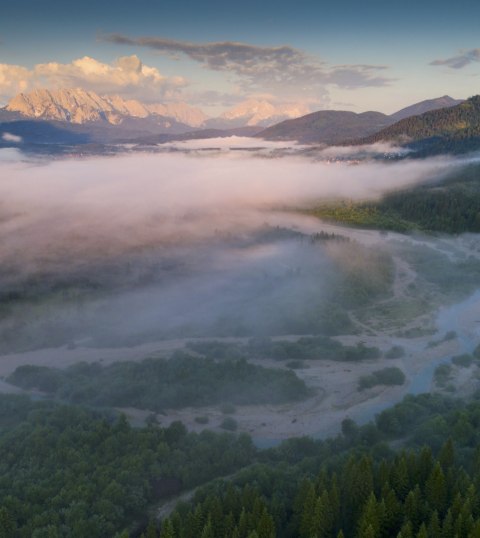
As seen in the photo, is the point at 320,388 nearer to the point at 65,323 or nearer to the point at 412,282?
the point at 65,323

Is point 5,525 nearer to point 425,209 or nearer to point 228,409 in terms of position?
point 228,409

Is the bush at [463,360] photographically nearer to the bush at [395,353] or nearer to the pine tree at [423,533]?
the bush at [395,353]

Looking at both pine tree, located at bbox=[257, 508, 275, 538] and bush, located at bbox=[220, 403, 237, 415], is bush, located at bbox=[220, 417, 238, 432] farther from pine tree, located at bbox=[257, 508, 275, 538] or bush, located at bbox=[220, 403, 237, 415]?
pine tree, located at bbox=[257, 508, 275, 538]

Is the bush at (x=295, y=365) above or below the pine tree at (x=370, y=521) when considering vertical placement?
below

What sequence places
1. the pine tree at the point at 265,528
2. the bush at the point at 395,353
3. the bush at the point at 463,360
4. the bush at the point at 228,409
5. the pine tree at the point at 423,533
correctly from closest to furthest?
the pine tree at the point at 423,533
the pine tree at the point at 265,528
the bush at the point at 228,409
the bush at the point at 463,360
the bush at the point at 395,353

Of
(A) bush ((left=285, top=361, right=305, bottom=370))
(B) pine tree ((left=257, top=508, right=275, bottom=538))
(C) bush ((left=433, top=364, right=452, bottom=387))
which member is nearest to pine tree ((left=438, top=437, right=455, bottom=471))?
(B) pine tree ((left=257, top=508, right=275, bottom=538))

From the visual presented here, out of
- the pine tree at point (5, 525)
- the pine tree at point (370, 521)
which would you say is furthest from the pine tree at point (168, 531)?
the pine tree at point (5, 525)

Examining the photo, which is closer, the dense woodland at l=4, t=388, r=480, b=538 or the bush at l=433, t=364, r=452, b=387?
the dense woodland at l=4, t=388, r=480, b=538

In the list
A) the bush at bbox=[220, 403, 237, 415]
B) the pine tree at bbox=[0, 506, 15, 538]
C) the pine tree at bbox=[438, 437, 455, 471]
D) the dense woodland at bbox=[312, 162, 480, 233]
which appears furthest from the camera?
the dense woodland at bbox=[312, 162, 480, 233]

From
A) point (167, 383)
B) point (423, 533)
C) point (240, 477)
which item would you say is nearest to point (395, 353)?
point (167, 383)

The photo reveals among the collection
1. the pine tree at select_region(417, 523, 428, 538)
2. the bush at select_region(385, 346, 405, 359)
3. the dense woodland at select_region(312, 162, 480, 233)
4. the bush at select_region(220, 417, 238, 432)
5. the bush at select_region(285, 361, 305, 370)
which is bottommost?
the bush at select_region(220, 417, 238, 432)

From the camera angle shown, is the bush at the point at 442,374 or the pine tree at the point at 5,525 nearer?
the pine tree at the point at 5,525

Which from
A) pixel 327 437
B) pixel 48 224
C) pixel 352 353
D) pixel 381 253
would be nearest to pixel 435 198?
pixel 381 253
